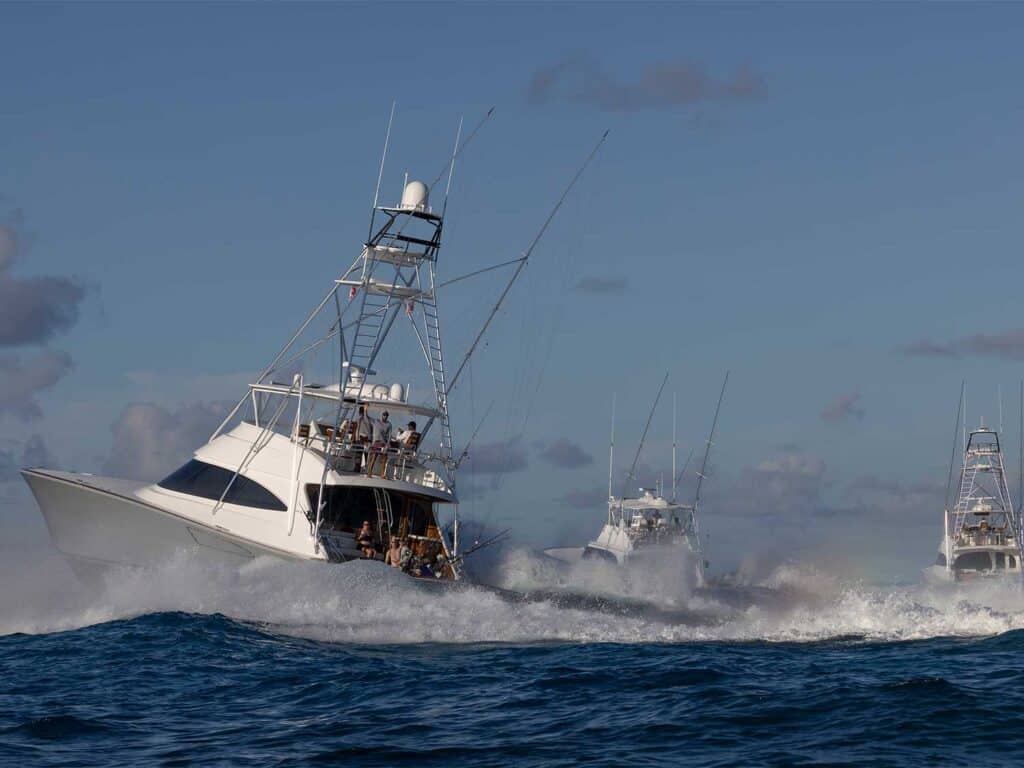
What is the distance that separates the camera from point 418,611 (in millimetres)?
22828

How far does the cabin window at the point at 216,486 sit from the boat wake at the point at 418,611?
1.96m

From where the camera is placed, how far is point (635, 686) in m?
15.8

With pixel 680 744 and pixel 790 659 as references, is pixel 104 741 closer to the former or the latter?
pixel 680 744

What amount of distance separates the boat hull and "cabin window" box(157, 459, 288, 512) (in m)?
1.44

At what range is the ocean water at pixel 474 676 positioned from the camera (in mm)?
12516

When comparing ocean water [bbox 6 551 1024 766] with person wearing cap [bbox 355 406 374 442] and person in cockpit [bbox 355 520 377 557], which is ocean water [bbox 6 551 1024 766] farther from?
person wearing cap [bbox 355 406 374 442]

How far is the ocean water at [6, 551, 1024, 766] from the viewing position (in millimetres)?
12516

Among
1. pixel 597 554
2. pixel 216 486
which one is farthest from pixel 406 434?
pixel 597 554

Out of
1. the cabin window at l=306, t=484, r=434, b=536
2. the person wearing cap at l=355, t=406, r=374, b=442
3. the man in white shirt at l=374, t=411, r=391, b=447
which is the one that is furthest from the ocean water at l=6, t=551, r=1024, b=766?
the man in white shirt at l=374, t=411, r=391, b=447

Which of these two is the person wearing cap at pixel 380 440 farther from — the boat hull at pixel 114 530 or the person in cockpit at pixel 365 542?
the boat hull at pixel 114 530

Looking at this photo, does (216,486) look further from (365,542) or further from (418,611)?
(418,611)

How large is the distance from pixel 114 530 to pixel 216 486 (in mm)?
2412

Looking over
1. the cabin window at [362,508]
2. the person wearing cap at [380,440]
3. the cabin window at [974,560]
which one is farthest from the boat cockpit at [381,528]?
the cabin window at [974,560]

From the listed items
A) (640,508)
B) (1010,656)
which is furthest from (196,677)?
(640,508)
